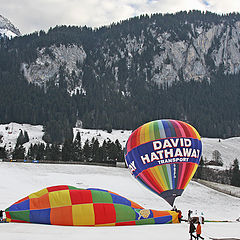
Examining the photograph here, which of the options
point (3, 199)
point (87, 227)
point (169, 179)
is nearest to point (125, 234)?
point (87, 227)

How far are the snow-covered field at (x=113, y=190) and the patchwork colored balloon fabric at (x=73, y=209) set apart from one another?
54 cm

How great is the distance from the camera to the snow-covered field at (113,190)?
1379 cm

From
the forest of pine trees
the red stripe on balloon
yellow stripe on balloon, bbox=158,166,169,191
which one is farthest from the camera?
the forest of pine trees

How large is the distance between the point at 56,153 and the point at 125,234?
63127mm

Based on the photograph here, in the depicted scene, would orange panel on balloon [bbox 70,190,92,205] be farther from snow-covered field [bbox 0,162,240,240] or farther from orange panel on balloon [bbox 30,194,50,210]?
snow-covered field [bbox 0,162,240,240]

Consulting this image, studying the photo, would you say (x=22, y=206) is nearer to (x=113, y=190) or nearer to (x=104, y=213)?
(x=104, y=213)

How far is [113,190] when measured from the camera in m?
36.4

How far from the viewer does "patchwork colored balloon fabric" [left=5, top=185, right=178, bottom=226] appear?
15.2 m

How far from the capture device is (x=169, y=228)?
15969mm

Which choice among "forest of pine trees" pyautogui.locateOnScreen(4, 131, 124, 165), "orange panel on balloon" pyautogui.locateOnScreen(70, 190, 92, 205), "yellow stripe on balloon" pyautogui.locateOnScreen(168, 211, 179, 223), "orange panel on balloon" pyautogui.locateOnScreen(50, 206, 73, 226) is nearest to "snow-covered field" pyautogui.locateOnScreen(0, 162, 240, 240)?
"yellow stripe on balloon" pyautogui.locateOnScreen(168, 211, 179, 223)

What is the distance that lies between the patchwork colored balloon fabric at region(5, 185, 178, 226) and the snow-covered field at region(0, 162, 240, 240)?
1.78ft

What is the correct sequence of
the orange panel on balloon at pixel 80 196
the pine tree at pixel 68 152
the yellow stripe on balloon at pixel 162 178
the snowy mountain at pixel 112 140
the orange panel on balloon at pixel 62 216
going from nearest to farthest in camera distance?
the orange panel on balloon at pixel 62 216 < the orange panel on balloon at pixel 80 196 < the yellow stripe on balloon at pixel 162 178 < the pine tree at pixel 68 152 < the snowy mountain at pixel 112 140

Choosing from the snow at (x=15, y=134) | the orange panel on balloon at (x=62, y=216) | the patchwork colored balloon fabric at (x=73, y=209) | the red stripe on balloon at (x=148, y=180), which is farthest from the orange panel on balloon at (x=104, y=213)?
the snow at (x=15, y=134)

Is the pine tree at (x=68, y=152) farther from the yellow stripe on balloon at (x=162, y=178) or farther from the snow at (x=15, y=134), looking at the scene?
the yellow stripe on balloon at (x=162, y=178)
